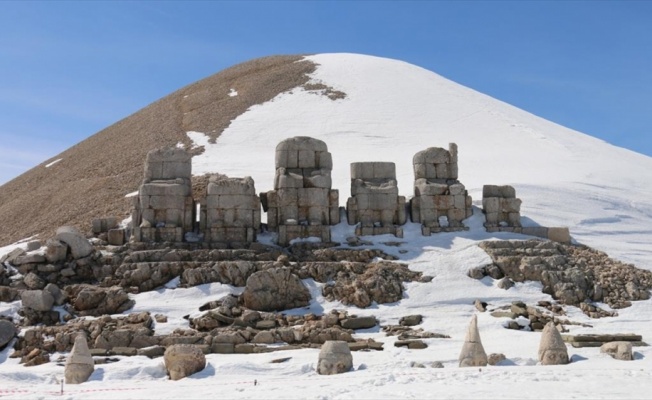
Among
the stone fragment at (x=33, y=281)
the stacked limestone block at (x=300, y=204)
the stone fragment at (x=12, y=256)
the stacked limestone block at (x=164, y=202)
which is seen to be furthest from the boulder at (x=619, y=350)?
the stone fragment at (x=12, y=256)

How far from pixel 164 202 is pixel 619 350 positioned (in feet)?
39.2

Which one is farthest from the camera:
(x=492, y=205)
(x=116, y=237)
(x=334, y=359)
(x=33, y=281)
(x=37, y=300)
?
(x=492, y=205)

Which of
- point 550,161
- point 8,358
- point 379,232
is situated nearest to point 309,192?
point 379,232

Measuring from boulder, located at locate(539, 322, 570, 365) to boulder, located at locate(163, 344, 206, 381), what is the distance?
6.04 meters

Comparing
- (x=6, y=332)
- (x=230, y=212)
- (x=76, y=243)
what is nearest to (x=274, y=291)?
(x=230, y=212)

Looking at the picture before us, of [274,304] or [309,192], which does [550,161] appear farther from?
[274,304]

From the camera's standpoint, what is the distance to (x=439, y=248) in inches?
861

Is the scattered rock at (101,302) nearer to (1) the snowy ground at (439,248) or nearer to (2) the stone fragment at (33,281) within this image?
(1) the snowy ground at (439,248)

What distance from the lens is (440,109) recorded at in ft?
155

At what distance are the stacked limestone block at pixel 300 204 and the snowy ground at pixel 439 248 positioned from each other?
57cm

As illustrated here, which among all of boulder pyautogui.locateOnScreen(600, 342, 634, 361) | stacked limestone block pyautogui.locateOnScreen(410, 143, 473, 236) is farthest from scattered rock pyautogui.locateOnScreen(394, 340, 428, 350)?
stacked limestone block pyautogui.locateOnScreen(410, 143, 473, 236)

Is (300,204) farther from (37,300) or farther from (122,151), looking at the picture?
(122,151)

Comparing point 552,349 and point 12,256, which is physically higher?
point 12,256

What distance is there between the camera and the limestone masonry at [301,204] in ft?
72.2
